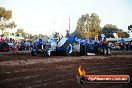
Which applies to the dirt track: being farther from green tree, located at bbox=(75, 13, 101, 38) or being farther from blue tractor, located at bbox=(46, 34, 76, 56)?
green tree, located at bbox=(75, 13, 101, 38)

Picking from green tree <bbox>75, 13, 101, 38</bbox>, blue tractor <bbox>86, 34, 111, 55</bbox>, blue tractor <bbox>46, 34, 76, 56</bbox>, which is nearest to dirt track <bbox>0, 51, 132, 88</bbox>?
blue tractor <bbox>46, 34, 76, 56</bbox>

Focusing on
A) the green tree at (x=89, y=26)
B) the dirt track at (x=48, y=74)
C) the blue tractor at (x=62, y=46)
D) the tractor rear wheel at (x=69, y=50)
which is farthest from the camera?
the green tree at (x=89, y=26)

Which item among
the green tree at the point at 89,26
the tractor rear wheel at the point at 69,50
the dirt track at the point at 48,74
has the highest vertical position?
the green tree at the point at 89,26

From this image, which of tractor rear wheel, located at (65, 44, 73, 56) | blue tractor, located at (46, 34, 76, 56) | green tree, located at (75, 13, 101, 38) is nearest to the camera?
blue tractor, located at (46, 34, 76, 56)

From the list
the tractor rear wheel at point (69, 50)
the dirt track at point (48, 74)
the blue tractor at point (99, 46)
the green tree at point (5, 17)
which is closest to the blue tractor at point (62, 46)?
the tractor rear wheel at point (69, 50)

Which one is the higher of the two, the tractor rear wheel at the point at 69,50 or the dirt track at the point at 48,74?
the tractor rear wheel at the point at 69,50

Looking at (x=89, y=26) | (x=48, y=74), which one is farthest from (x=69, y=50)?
(x=89, y=26)

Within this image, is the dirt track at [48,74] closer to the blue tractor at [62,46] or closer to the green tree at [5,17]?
the blue tractor at [62,46]

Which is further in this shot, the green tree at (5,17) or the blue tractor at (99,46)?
the green tree at (5,17)

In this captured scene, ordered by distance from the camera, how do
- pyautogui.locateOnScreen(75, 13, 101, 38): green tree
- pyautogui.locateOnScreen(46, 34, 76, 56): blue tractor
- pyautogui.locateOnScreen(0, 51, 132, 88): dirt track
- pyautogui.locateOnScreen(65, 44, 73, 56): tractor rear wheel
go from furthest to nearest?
pyautogui.locateOnScreen(75, 13, 101, 38): green tree < pyautogui.locateOnScreen(65, 44, 73, 56): tractor rear wheel < pyautogui.locateOnScreen(46, 34, 76, 56): blue tractor < pyautogui.locateOnScreen(0, 51, 132, 88): dirt track

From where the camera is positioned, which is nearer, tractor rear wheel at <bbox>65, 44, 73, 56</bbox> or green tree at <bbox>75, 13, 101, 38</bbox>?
tractor rear wheel at <bbox>65, 44, 73, 56</bbox>

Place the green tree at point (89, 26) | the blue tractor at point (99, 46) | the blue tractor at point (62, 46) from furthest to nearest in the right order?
the green tree at point (89, 26) → the blue tractor at point (99, 46) → the blue tractor at point (62, 46)

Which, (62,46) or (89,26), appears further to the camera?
(89,26)

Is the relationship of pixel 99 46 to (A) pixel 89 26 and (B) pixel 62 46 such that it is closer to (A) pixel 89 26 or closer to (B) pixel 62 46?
(B) pixel 62 46
